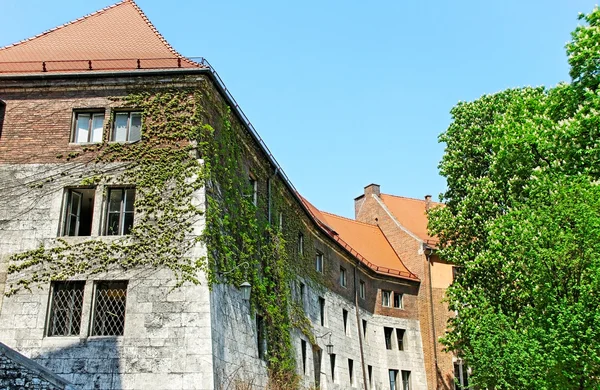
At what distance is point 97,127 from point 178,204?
3.63 m

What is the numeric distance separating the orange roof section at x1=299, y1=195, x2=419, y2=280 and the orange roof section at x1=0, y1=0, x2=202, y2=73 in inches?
685

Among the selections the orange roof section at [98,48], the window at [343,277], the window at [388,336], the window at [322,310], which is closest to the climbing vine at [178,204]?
the orange roof section at [98,48]

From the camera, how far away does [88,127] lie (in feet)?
62.8

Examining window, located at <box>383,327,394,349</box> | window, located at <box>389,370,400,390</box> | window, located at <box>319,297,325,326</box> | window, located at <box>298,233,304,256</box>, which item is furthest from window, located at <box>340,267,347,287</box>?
window, located at <box>389,370,400,390</box>

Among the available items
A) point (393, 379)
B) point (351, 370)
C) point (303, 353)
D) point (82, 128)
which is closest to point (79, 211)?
point (82, 128)

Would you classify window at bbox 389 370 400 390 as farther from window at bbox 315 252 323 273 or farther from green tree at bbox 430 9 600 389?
green tree at bbox 430 9 600 389

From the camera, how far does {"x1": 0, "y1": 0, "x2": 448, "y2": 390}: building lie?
1653 cm

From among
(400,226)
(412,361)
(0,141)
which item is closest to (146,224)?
(0,141)

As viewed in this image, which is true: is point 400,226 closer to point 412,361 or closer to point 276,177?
point 412,361

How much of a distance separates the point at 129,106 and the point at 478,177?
668 inches

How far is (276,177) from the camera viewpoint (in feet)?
85.1

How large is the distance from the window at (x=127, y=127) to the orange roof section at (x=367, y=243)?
18.6 metres

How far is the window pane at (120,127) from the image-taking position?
19.1 meters

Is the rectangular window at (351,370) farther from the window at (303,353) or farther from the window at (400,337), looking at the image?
the window at (303,353)
